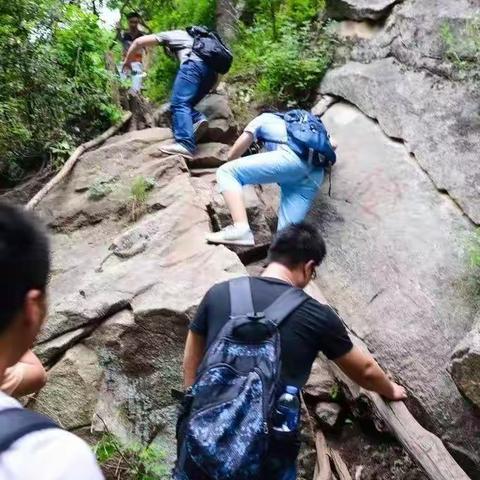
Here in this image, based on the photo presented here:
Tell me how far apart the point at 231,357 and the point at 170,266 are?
9.32 feet

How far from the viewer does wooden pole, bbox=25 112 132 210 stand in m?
7.45

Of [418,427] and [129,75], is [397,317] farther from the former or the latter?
[129,75]

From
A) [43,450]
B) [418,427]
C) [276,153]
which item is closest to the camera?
[43,450]

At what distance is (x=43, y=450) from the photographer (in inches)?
56.4

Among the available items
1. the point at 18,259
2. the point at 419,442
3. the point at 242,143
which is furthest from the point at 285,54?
the point at 18,259

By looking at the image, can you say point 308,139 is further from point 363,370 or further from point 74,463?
point 74,463

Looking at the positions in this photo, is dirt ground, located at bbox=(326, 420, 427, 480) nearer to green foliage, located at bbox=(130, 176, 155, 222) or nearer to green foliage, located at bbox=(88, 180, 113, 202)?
green foliage, located at bbox=(130, 176, 155, 222)

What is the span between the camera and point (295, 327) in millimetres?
3246

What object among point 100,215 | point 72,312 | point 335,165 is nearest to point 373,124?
point 335,165

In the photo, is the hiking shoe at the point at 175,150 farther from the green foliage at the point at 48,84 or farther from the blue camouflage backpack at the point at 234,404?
the blue camouflage backpack at the point at 234,404

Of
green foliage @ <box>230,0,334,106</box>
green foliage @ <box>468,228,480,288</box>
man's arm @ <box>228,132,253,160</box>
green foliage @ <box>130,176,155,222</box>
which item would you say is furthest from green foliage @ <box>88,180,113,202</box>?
green foliage @ <box>468,228,480,288</box>

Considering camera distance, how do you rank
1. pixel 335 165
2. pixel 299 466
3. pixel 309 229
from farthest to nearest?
pixel 335 165, pixel 299 466, pixel 309 229

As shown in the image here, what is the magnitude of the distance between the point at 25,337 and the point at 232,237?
4.29 metres

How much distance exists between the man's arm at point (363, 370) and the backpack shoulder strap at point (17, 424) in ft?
7.09
